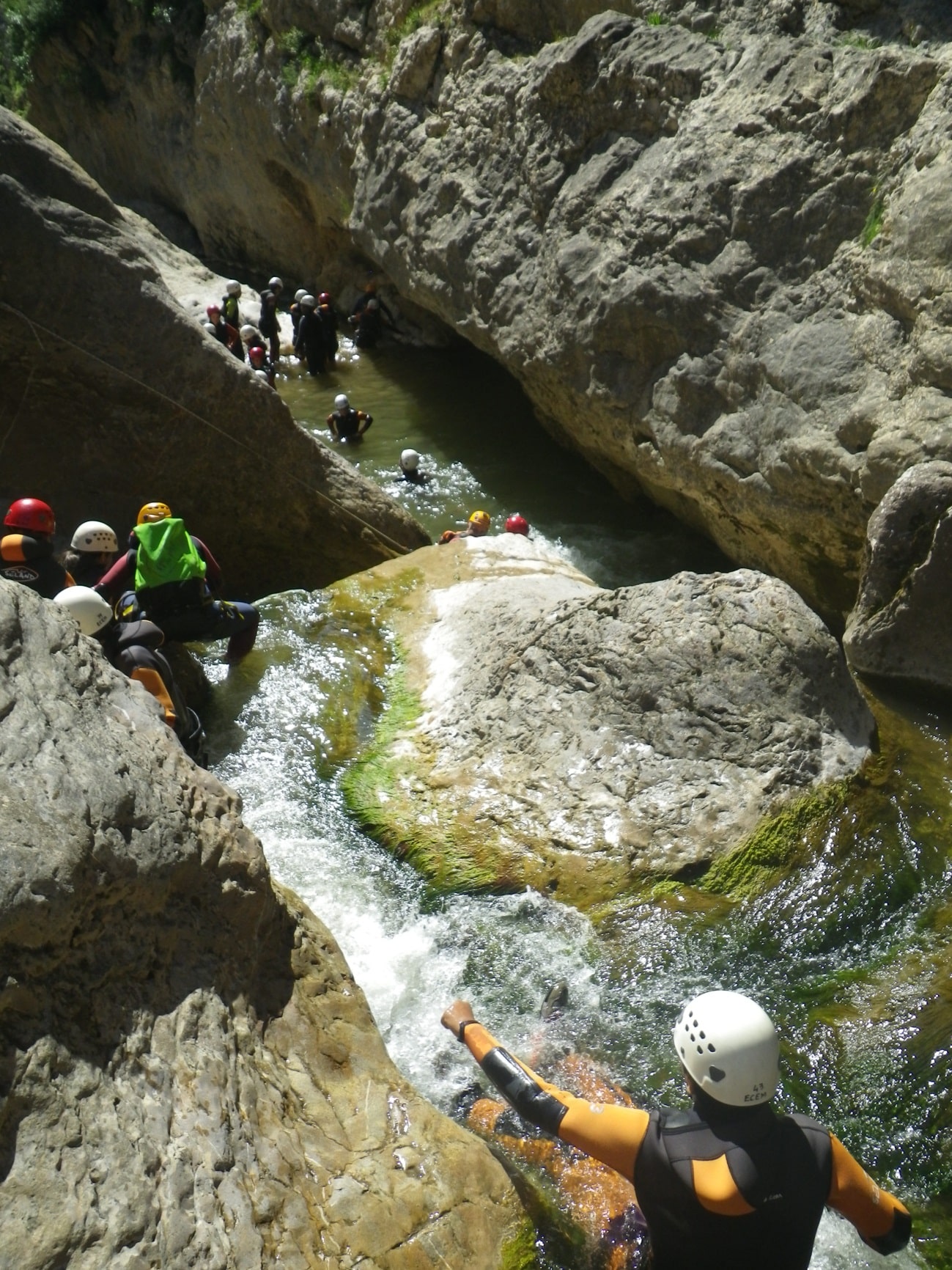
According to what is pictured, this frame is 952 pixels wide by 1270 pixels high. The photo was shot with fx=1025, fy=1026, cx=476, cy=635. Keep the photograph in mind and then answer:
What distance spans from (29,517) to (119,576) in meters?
0.78

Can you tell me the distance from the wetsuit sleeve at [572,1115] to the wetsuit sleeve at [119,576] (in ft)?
13.5

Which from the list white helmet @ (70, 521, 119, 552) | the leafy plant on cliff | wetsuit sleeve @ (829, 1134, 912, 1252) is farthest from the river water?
the leafy plant on cliff

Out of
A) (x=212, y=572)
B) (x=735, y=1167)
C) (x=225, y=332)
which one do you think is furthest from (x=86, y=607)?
(x=225, y=332)

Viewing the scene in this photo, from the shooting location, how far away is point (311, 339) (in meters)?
15.2

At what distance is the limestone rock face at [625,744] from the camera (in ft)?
16.7

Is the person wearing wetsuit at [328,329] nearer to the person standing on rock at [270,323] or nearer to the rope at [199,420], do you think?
the person standing on rock at [270,323]

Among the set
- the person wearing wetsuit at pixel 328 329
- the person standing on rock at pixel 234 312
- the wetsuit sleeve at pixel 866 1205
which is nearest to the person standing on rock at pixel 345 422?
the person standing on rock at pixel 234 312

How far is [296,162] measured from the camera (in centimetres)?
1595

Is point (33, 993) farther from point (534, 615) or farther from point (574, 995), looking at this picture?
point (534, 615)

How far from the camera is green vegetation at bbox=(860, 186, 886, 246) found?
766cm

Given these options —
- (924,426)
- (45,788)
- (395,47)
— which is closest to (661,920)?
(45,788)

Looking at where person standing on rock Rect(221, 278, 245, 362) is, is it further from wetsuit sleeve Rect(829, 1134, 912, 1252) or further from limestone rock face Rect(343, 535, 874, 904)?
wetsuit sleeve Rect(829, 1134, 912, 1252)

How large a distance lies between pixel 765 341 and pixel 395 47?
7767 mm

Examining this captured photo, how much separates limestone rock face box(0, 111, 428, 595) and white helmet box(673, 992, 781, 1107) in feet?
21.6
